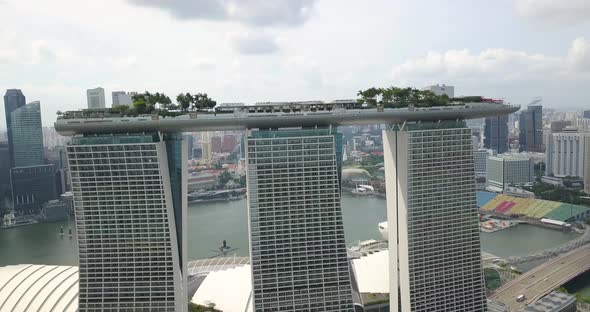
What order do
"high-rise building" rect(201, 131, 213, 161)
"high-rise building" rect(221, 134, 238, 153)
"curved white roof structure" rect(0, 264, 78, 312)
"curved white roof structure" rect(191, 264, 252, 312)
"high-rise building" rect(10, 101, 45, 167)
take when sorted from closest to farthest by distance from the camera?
1. "curved white roof structure" rect(0, 264, 78, 312)
2. "curved white roof structure" rect(191, 264, 252, 312)
3. "high-rise building" rect(10, 101, 45, 167)
4. "high-rise building" rect(201, 131, 213, 161)
5. "high-rise building" rect(221, 134, 238, 153)

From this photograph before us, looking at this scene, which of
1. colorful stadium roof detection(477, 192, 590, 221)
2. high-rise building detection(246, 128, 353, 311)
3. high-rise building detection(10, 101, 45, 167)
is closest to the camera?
high-rise building detection(246, 128, 353, 311)

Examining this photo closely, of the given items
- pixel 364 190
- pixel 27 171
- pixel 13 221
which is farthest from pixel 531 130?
pixel 13 221

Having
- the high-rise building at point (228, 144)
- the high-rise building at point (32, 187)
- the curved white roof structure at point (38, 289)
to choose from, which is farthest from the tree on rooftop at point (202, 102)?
the high-rise building at point (228, 144)

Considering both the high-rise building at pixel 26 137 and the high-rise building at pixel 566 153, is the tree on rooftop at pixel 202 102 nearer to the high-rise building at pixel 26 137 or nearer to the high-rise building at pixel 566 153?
the high-rise building at pixel 26 137

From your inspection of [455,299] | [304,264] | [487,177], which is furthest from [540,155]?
[304,264]

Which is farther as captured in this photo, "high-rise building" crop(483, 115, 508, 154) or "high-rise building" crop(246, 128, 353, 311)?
"high-rise building" crop(483, 115, 508, 154)

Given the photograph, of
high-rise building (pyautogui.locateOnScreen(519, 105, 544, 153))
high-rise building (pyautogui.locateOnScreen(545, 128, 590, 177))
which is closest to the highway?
high-rise building (pyautogui.locateOnScreen(545, 128, 590, 177))

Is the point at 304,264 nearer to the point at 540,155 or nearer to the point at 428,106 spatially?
→ the point at 428,106

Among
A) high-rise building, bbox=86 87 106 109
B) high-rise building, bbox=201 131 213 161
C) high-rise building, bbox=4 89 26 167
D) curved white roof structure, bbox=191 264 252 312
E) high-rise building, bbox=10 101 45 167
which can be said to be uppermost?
high-rise building, bbox=4 89 26 167

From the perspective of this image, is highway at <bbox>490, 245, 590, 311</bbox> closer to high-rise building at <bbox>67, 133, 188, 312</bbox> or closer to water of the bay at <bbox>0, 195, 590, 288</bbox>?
water of the bay at <bbox>0, 195, 590, 288</bbox>

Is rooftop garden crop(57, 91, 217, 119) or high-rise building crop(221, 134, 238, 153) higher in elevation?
rooftop garden crop(57, 91, 217, 119)
